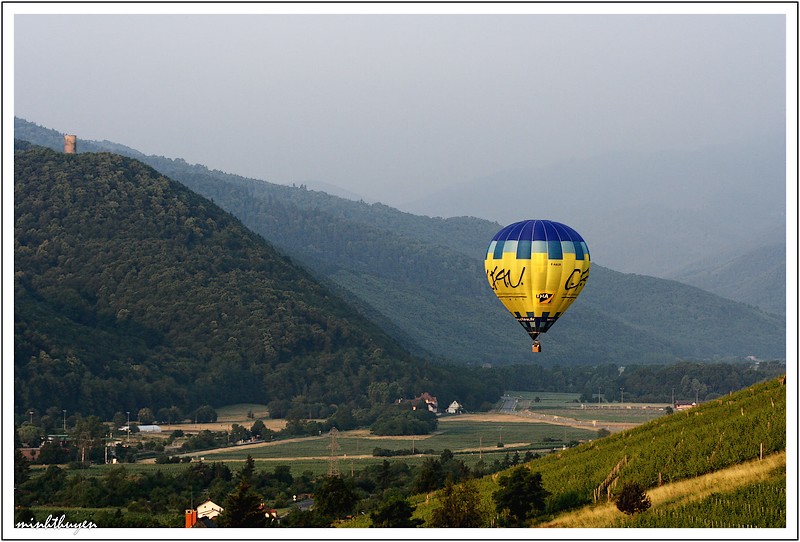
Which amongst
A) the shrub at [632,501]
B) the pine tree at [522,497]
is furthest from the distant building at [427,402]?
the shrub at [632,501]

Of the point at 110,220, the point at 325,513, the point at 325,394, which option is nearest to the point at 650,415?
the point at 325,394

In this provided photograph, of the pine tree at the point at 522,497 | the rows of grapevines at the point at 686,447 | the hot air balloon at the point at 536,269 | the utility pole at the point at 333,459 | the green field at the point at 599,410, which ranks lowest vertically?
the utility pole at the point at 333,459

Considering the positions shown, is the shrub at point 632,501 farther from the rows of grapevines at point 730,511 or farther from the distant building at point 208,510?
the distant building at point 208,510

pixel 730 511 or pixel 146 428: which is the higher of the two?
→ pixel 730 511

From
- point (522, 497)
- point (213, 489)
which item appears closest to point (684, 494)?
point (522, 497)

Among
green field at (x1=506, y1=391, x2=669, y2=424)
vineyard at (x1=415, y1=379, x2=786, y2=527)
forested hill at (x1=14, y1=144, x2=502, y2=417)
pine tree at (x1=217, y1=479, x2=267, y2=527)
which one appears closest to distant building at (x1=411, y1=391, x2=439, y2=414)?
forested hill at (x1=14, y1=144, x2=502, y2=417)

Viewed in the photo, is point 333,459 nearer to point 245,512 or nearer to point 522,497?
point 245,512
